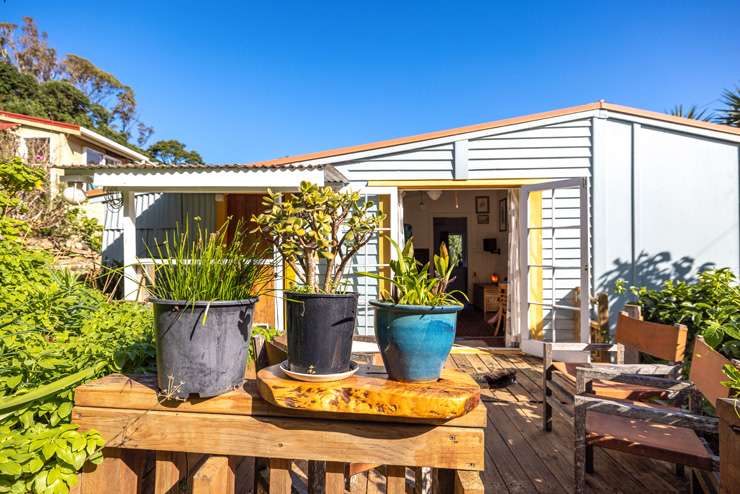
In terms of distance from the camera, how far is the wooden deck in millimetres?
2041

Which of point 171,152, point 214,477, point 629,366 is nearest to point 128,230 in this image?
point 214,477

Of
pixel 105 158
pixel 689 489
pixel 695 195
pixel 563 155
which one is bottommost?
pixel 689 489

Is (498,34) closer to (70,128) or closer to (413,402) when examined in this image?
(70,128)

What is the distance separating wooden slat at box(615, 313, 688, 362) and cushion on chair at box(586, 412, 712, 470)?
44 cm

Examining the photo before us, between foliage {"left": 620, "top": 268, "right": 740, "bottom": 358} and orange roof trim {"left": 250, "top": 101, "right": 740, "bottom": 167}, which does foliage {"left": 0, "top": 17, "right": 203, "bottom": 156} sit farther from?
foliage {"left": 620, "top": 268, "right": 740, "bottom": 358}

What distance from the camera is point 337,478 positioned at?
3.32 ft

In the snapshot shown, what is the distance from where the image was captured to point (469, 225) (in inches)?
360

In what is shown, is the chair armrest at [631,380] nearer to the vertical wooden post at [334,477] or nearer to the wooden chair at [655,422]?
the wooden chair at [655,422]

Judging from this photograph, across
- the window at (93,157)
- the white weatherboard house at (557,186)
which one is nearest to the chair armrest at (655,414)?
the white weatherboard house at (557,186)

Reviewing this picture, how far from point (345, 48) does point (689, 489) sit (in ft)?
53.7

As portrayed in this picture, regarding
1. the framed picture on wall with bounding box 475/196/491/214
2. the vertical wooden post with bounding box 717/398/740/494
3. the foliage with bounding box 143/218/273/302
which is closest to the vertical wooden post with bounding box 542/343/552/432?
the vertical wooden post with bounding box 717/398/740/494

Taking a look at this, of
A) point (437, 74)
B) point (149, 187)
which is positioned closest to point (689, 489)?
point (149, 187)

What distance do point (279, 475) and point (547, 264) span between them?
429 centimetres

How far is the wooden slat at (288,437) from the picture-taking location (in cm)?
96
